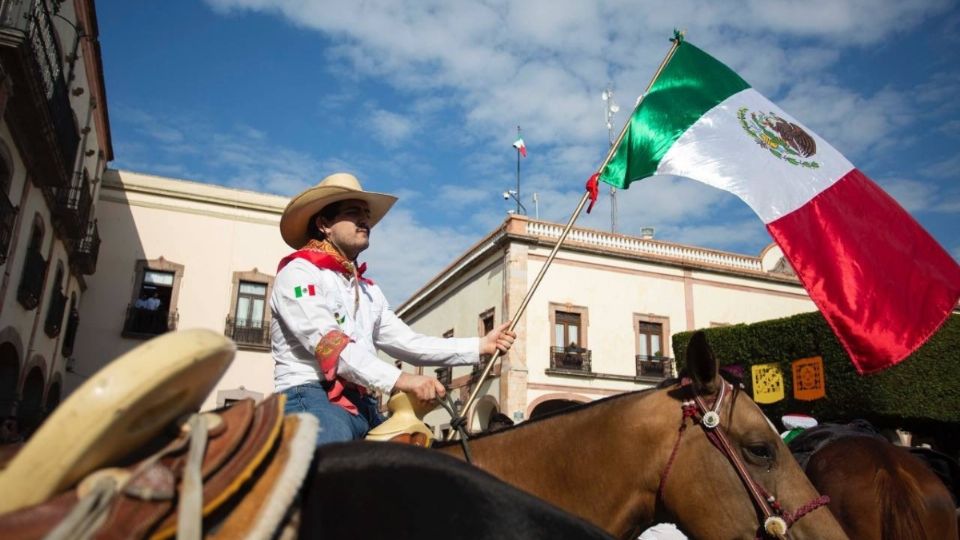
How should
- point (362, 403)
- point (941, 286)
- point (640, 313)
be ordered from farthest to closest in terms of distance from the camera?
point (640, 313) < point (941, 286) < point (362, 403)

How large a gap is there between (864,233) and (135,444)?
3835mm

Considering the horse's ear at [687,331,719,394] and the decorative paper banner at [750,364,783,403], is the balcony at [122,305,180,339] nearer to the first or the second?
the decorative paper banner at [750,364,783,403]

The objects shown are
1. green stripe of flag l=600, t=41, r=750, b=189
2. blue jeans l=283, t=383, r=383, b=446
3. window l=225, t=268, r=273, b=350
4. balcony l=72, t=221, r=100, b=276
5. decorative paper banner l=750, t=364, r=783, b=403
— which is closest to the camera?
blue jeans l=283, t=383, r=383, b=446

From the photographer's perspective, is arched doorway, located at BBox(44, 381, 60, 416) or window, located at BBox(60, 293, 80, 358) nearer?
arched doorway, located at BBox(44, 381, 60, 416)

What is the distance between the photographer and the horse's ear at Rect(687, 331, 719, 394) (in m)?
2.50

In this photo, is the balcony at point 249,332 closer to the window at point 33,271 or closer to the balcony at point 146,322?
the balcony at point 146,322

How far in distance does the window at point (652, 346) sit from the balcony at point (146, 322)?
49.2 feet

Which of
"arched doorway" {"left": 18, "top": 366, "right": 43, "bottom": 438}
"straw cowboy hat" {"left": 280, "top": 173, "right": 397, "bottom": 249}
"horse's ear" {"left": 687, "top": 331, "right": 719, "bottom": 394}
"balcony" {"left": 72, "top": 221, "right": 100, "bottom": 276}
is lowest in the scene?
"arched doorway" {"left": 18, "top": 366, "right": 43, "bottom": 438}

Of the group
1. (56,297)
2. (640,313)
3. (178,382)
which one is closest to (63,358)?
(56,297)

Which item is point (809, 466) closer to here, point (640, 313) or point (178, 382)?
point (178, 382)

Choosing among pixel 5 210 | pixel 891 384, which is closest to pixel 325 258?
pixel 5 210

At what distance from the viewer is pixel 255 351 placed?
773 inches

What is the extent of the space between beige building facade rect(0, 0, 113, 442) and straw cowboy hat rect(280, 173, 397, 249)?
8199 millimetres

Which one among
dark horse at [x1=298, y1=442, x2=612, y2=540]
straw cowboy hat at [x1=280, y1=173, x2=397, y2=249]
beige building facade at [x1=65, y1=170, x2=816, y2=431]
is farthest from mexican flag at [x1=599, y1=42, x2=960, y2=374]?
beige building facade at [x1=65, y1=170, x2=816, y2=431]
